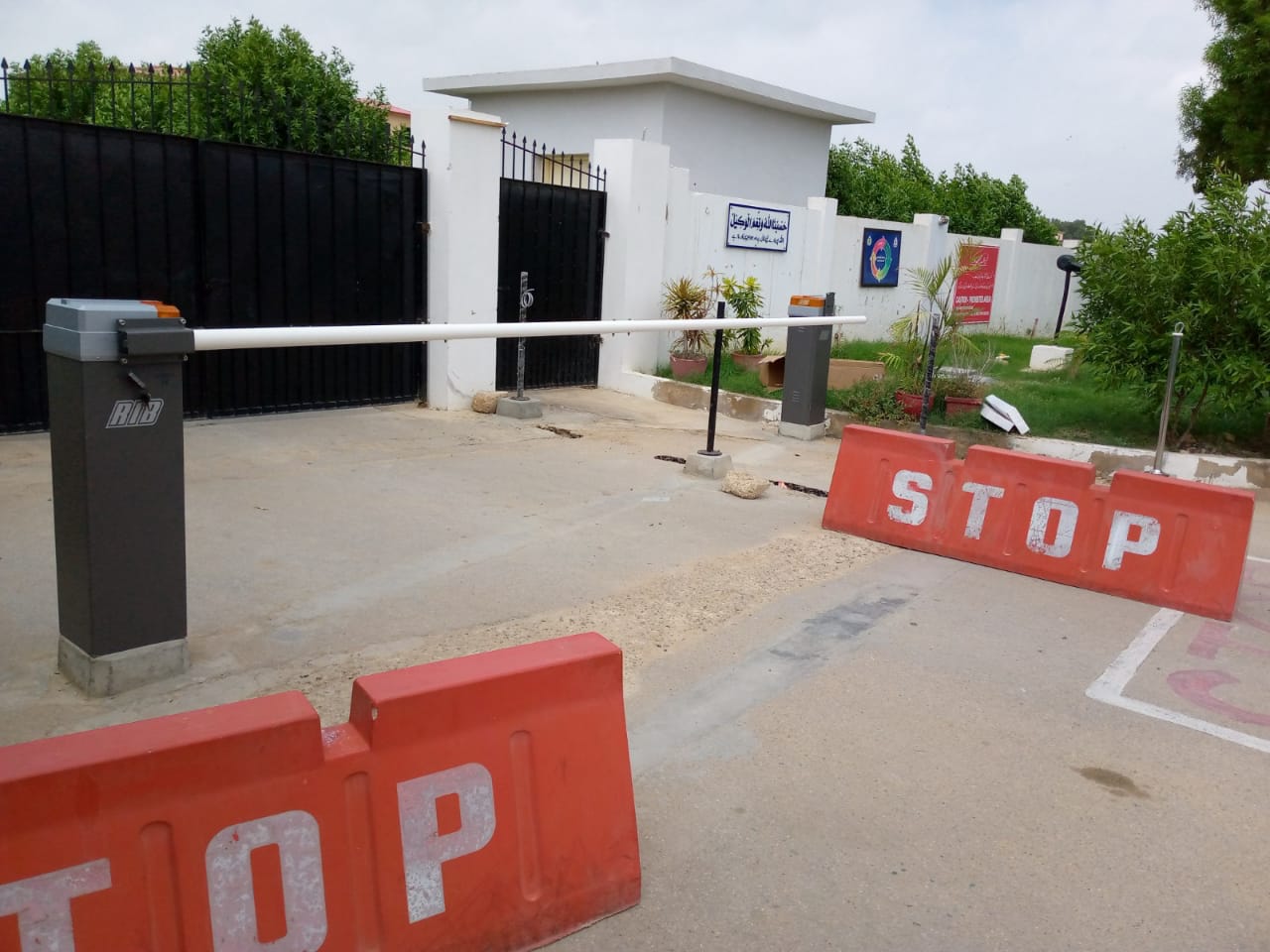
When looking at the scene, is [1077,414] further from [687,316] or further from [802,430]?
[687,316]

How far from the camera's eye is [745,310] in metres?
14.4

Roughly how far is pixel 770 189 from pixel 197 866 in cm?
2083

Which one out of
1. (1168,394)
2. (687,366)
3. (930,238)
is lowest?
(687,366)

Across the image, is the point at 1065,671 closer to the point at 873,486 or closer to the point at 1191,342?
the point at 873,486

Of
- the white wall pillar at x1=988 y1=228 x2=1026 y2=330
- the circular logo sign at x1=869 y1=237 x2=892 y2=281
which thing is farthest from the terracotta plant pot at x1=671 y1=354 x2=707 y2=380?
the white wall pillar at x1=988 y1=228 x2=1026 y2=330

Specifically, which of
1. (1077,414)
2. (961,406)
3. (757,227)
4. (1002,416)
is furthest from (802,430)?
(757,227)

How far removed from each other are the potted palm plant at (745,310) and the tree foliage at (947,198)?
515 inches

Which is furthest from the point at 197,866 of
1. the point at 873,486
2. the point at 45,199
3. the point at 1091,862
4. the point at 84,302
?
the point at 45,199

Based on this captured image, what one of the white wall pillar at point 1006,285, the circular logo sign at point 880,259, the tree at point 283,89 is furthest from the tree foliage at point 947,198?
the tree at point 283,89

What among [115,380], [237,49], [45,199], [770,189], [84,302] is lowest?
[115,380]

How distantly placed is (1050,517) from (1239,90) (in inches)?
836

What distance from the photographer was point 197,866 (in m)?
2.37

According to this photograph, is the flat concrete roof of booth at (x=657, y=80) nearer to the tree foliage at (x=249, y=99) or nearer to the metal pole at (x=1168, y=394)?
the tree foliage at (x=249, y=99)

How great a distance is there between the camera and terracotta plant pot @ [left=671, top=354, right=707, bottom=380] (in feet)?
43.6
